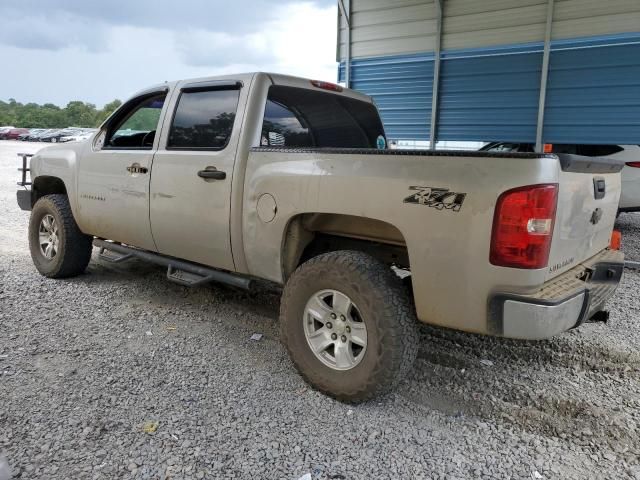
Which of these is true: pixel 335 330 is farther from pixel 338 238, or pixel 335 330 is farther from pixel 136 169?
pixel 136 169

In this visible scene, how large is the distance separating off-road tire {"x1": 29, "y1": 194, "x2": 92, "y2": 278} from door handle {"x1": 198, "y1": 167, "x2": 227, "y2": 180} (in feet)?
7.20

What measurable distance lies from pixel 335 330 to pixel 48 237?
151 inches

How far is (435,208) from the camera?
2.54 meters

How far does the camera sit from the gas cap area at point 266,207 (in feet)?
10.7

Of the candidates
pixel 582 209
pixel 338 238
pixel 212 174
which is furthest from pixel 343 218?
pixel 582 209

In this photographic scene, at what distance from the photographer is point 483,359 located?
370 centimetres

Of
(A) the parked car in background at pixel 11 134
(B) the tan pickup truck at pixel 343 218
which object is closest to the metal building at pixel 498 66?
(B) the tan pickup truck at pixel 343 218

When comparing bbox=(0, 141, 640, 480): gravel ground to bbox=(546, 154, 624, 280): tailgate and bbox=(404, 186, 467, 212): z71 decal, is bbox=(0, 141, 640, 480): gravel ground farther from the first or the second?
bbox=(404, 186, 467, 212): z71 decal

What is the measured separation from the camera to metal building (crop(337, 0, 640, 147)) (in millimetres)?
7090

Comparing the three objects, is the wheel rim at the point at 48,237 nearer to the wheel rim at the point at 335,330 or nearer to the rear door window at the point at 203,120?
the rear door window at the point at 203,120

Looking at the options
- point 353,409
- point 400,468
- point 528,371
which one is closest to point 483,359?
point 528,371

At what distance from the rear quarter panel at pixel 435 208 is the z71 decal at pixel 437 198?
16 millimetres

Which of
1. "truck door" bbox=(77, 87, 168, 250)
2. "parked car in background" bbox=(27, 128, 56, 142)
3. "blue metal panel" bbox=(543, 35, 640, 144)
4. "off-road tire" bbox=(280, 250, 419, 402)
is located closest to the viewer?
"off-road tire" bbox=(280, 250, 419, 402)

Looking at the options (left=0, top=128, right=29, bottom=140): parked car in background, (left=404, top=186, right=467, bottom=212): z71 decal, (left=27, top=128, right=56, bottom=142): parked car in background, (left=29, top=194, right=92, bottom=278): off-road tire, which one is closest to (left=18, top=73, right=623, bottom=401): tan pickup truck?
(left=404, top=186, right=467, bottom=212): z71 decal
